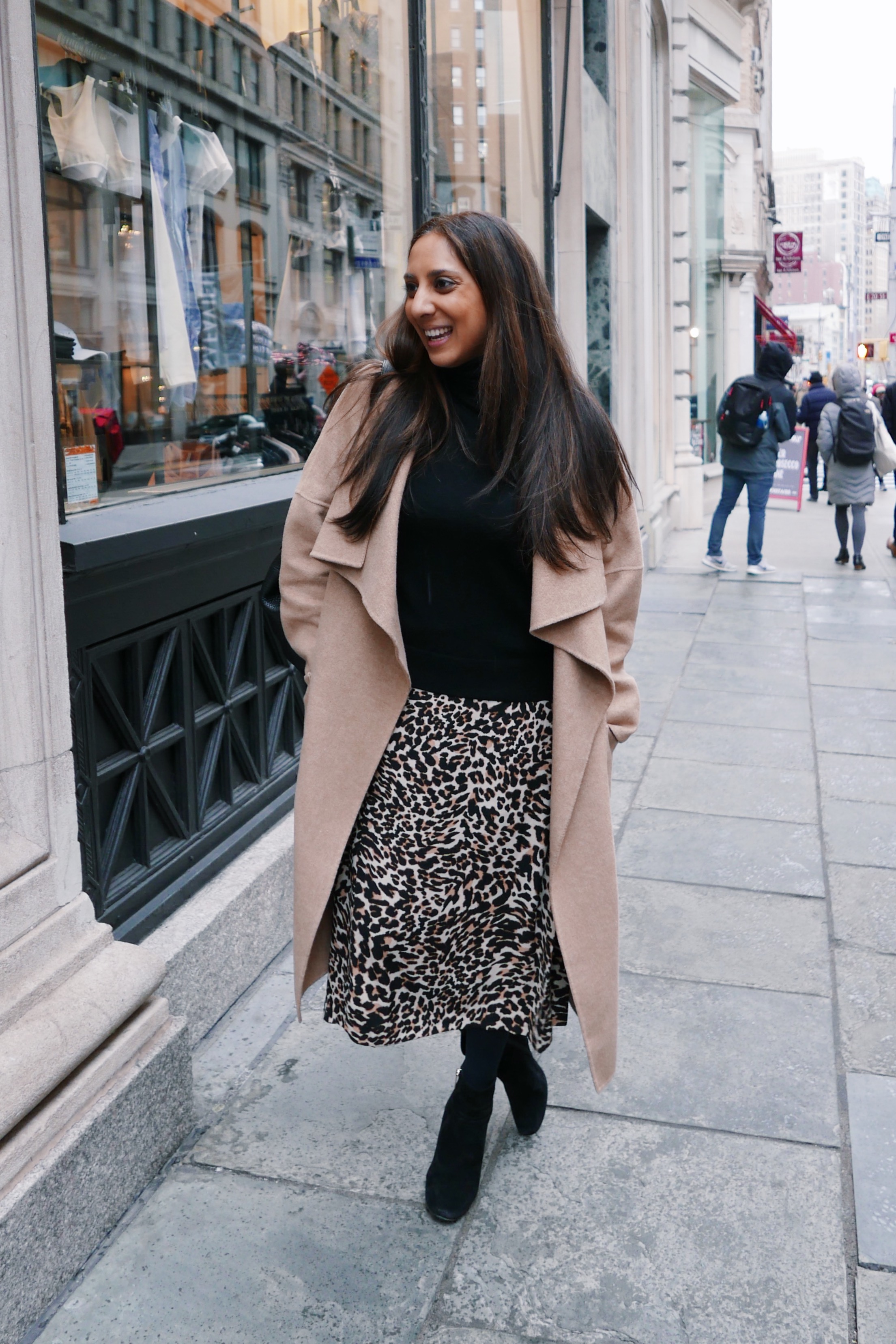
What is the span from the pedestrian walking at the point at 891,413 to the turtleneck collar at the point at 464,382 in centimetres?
1136

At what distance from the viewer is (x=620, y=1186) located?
2865 mm

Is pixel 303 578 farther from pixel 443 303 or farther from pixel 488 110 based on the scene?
pixel 488 110

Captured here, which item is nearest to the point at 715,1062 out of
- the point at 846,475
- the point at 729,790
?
the point at 729,790

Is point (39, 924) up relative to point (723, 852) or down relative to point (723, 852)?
up

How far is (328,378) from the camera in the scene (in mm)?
5977

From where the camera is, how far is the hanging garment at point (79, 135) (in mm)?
3855

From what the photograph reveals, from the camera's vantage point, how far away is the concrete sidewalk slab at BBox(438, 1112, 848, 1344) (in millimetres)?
2441

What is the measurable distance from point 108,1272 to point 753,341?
26.0 meters

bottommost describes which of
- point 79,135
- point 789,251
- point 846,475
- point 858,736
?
point 858,736

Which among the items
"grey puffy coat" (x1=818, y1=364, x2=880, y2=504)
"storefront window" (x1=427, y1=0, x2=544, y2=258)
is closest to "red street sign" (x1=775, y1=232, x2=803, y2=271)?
"grey puffy coat" (x1=818, y1=364, x2=880, y2=504)

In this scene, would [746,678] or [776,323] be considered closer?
[746,678]

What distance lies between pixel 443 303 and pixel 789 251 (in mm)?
35574

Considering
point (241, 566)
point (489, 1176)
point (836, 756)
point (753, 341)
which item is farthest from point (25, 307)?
point (753, 341)

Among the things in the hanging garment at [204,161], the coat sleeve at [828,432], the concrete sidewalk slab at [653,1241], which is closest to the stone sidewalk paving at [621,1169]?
the concrete sidewalk slab at [653,1241]
